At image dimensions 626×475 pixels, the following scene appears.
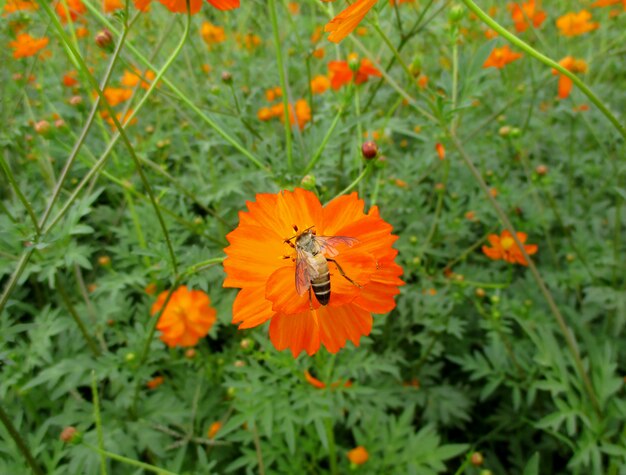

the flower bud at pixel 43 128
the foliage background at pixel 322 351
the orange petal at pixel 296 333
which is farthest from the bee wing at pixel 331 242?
the flower bud at pixel 43 128

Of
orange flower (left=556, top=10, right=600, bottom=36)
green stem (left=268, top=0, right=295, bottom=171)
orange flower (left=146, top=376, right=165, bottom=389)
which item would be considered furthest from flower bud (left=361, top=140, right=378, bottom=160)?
orange flower (left=556, top=10, right=600, bottom=36)

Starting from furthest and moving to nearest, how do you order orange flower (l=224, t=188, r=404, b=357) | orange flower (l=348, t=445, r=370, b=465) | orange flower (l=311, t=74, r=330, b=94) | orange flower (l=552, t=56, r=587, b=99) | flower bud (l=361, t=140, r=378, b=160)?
orange flower (l=311, t=74, r=330, b=94) < orange flower (l=552, t=56, r=587, b=99) < orange flower (l=348, t=445, r=370, b=465) < flower bud (l=361, t=140, r=378, b=160) < orange flower (l=224, t=188, r=404, b=357)

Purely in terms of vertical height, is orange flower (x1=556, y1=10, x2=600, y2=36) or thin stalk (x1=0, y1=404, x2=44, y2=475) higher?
orange flower (x1=556, y1=10, x2=600, y2=36)

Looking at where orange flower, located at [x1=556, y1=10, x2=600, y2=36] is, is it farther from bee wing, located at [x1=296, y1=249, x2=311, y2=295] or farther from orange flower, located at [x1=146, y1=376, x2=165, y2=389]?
orange flower, located at [x1=146, y1=376, x2=165, y2=389]

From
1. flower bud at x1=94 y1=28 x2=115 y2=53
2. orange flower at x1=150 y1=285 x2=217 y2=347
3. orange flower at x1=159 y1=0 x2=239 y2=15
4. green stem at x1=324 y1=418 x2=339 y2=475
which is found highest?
flower bud at x1=94 y1=28 x2=115 y2=53

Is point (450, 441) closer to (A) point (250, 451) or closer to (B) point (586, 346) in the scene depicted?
(B) point (586, 346)

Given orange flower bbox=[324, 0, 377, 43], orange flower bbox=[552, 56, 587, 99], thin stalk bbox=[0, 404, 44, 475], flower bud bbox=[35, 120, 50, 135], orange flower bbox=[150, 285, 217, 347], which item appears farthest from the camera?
orange flower bbox=[552, 56, 587, 99]

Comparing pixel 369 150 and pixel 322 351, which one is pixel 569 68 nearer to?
pixel 369 150

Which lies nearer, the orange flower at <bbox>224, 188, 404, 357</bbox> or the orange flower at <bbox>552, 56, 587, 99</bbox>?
the orange flower at <bbox>224, 188, 404, 357</bbox>

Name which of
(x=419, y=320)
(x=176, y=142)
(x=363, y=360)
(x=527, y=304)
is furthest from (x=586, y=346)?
(x=176, y=142)
